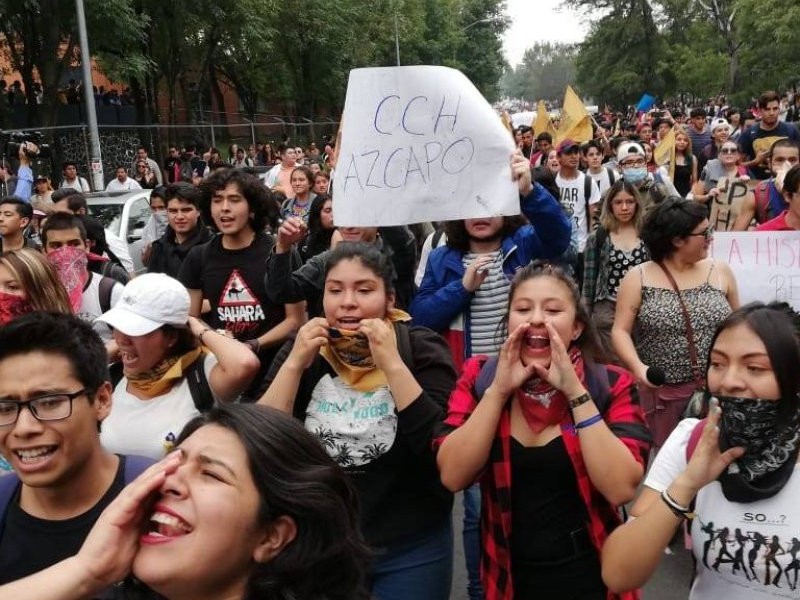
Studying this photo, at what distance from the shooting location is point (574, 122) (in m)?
11.5

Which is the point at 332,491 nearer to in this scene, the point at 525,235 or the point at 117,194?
the point at 525,235

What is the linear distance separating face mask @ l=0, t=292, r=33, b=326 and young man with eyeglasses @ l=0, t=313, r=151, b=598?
3.66 feet

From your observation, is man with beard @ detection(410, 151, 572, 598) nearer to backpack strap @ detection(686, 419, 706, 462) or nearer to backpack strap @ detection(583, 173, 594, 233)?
backpack strap @ detection(686, 419, 706, 462)

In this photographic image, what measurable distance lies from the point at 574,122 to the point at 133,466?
988 cm

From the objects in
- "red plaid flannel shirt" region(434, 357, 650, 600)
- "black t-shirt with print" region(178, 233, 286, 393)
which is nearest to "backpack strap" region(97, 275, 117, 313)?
"black t-shirt with print" region(178, 233, 286, 393)

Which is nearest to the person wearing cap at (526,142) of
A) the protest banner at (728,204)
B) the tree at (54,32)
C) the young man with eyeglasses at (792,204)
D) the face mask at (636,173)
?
the face mask at (636,173)

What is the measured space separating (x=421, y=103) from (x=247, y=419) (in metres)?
2.18

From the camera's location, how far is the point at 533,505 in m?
2.60

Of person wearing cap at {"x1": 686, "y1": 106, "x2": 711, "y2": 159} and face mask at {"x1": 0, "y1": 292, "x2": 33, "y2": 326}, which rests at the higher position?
person wearing cap at {"x1": 686, "y1": 106, "x2": 711, "y2": 159}

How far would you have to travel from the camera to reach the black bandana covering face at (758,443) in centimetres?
224

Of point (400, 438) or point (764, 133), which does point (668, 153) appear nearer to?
point (764, 133)

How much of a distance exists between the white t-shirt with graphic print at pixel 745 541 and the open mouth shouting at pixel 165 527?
1266mm

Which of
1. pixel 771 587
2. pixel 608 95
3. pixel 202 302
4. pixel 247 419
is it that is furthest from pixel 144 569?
pixel 608 95

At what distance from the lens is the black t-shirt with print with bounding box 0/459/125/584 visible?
2.25m
